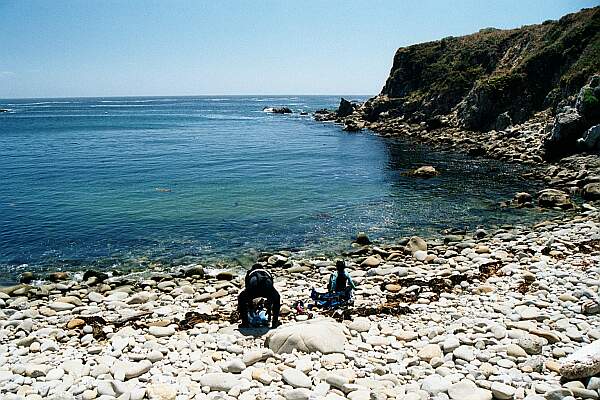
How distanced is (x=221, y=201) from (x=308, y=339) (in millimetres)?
20626

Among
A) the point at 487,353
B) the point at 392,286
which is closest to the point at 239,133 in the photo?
the point at 392,286

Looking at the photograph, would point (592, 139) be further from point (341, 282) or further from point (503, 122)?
point (341, 282)

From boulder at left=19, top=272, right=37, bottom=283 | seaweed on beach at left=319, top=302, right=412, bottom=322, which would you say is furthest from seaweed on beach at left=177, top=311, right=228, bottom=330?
boulder at left=19, top=272, right=37, bottom=283

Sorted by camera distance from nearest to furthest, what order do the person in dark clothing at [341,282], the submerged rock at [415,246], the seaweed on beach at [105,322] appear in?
the seaweed on beach at [105,322] < the person in dark clothing at [341,282] < the submerged rock at [415,246]

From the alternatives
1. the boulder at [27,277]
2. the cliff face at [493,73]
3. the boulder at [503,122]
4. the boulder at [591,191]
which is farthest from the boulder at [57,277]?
the cliff face at [493,73]

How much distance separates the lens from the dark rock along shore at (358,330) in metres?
8.71

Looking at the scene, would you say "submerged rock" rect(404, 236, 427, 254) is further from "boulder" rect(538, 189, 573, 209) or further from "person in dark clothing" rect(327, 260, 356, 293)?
"boulder" rect(538, 189, 573, 209)

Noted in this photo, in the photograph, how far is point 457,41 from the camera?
318 ft

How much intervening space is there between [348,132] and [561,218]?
55495 millimetres

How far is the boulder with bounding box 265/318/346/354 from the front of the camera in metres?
10.1

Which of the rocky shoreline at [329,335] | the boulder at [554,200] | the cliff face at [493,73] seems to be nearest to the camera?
the rocky shoreline at [329,335]

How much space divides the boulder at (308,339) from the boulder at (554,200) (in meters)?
20.9

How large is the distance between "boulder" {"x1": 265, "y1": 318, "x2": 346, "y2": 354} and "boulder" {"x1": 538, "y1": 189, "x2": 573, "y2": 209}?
20.9m

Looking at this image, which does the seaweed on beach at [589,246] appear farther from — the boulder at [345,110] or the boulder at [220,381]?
the boulder at [345,110]
